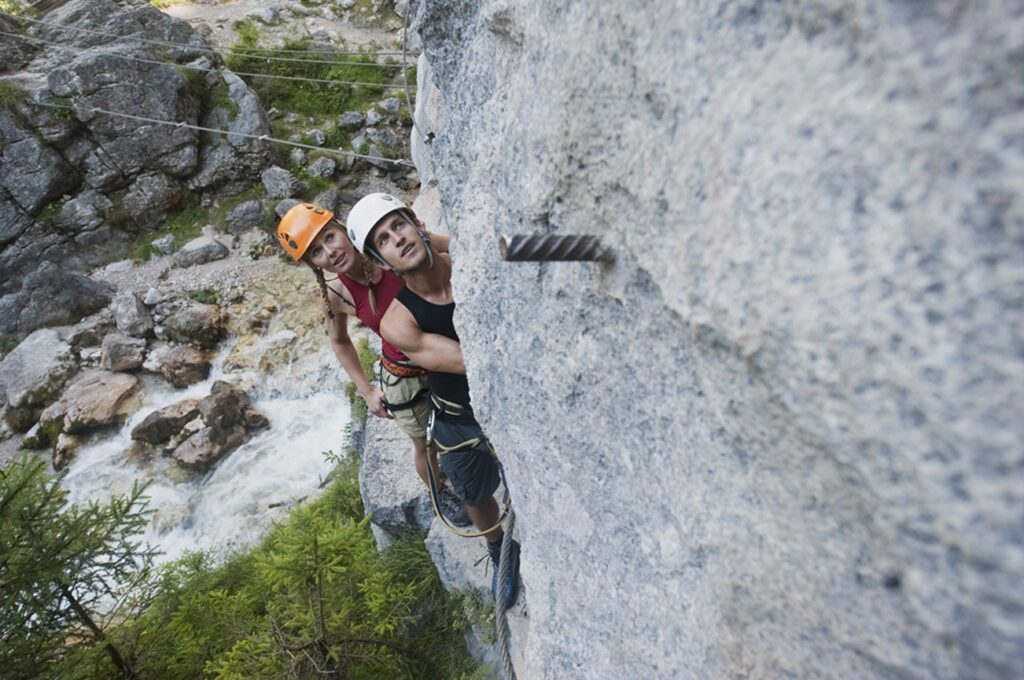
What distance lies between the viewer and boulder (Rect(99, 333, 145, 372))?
10.1m

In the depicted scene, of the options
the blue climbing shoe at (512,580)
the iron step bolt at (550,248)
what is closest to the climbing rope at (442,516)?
the blue climbing shoe at (512,580)

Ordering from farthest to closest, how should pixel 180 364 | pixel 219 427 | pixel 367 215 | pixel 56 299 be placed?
pixel 56 299 → pixel 180 364 → pixel 219 427 → pixel 367 215

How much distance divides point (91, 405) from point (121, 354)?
1054 mm

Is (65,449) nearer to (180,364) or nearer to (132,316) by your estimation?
(180,364)

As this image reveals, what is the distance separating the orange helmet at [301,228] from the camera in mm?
3090

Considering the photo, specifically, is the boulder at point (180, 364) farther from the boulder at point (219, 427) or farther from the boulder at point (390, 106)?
the boulder at point (390, 106)

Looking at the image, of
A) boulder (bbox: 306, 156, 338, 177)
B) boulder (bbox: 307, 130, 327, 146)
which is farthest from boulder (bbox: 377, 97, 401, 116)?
boulder (bbox: 306, 156, 338, 177)

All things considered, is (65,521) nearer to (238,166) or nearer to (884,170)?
Result: (884,170)

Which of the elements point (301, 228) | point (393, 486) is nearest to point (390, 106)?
point (393, 486)

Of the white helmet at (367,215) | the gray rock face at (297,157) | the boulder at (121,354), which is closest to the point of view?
the white helmet at (367,215)

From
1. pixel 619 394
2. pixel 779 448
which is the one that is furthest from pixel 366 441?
pixel 779 448

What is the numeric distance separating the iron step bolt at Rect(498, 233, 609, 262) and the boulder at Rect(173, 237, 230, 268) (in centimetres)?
1315

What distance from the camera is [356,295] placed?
3070 millimetres

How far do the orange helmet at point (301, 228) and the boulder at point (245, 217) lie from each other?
11.3 m
